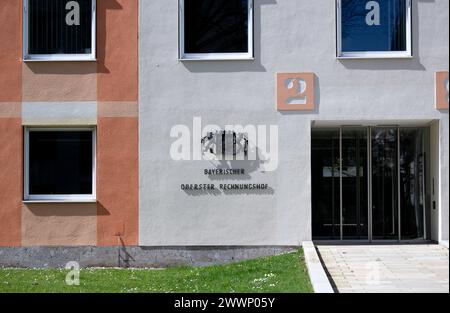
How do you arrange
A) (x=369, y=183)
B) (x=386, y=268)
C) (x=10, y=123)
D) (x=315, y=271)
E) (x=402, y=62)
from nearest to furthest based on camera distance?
(x=315, y=271) < (x=386, y=268) < (x=402, y=62) < (x=10, y=123) < (x=369, y=183)

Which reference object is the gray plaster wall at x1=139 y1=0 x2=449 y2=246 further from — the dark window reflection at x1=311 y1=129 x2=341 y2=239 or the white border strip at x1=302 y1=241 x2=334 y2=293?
the white border strip at x1=302 y1=241 x2=334 y2=293

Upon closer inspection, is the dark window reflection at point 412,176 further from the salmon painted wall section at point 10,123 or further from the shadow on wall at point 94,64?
the salmon painted wall section at point 10,123

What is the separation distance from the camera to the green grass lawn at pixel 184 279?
474 inches

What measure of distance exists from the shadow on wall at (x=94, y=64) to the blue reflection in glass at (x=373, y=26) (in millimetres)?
5034

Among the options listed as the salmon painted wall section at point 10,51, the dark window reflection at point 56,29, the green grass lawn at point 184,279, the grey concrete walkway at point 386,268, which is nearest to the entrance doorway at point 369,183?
the grey concrete walkway at point 386,268

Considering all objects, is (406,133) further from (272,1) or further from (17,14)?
(17,14)

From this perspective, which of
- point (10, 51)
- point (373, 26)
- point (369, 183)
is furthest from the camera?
point (369, 183)

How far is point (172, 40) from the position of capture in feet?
51.8

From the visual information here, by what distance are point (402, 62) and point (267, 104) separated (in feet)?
10.0

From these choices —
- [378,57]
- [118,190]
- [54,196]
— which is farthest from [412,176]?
[54,196]

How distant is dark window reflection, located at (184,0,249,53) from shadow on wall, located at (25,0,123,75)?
171 cm

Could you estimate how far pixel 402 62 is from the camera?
15484 millimetres

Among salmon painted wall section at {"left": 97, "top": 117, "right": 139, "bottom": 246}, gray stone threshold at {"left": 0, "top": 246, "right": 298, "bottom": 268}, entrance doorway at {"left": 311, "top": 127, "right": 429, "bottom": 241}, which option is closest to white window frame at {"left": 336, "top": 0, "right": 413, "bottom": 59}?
entrance doorway at {"left": 311, "top": 127, "right": 429, "bottom": 241}

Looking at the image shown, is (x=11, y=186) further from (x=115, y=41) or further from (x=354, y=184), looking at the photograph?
(x=354, y=184)
